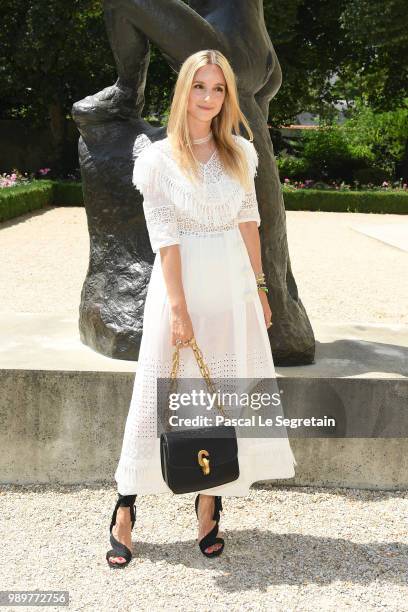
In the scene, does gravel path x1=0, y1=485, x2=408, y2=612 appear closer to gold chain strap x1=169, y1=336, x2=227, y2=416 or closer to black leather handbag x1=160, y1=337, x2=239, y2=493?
black leather handbag x1=160, y1=337, x2=239, y2=493

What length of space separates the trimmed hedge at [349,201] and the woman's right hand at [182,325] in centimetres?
1622

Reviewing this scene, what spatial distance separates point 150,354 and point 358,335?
2.08 m

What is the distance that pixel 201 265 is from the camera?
2.74 m

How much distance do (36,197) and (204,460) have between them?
598 inches

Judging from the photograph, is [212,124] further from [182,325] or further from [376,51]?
[376,51]

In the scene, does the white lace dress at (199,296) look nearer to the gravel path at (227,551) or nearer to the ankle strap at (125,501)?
the ankle strap at (125,501)

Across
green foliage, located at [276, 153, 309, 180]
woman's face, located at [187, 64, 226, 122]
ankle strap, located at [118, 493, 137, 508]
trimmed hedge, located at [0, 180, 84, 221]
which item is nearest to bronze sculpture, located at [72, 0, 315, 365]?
ankle strap, located at [118, 493, 137, 508]

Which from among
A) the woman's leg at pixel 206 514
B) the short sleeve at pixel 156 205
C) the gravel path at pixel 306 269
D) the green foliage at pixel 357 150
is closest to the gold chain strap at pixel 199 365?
the short sleeve at pixel 156 205

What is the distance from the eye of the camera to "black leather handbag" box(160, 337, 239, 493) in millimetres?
2586

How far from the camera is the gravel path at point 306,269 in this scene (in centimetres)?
816

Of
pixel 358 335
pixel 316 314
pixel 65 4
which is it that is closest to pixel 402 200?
pixel 65 4

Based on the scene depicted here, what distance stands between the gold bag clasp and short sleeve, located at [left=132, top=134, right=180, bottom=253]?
27.2 inches

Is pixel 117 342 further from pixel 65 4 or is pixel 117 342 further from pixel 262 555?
pixel 65 4

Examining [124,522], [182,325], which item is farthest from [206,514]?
[182,325]
